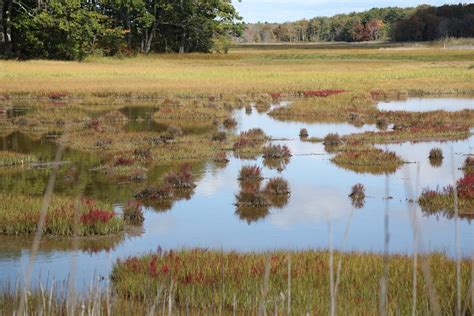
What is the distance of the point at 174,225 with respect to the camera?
48.4ft

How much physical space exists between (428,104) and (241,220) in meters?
29.5

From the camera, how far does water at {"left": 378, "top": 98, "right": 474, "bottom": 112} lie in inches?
1563

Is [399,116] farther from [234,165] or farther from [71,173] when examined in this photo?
[71,173]

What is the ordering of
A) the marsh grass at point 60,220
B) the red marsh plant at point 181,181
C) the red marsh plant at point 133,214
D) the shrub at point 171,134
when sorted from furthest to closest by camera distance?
the shrub at point 171,134 < the red marsh plant at point 181,181 < the red marsh plant at point 133,214 < the marsh grass at point 60,220

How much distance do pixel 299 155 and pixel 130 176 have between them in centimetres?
669

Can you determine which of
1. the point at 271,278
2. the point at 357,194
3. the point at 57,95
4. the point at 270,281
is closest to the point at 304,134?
the point at 357,194

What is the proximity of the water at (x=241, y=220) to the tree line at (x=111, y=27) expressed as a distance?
4234cm

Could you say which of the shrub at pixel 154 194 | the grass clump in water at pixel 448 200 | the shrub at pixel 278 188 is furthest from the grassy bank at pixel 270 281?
the shrub at pixel 278 188

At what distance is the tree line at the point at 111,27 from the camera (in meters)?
63.9

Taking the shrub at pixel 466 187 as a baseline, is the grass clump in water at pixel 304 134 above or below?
below

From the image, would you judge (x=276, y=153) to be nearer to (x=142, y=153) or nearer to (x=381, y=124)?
(x=142, y=153)

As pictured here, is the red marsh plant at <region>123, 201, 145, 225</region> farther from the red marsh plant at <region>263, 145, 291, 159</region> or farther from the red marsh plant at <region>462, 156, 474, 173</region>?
the red marsh plant at <region>462, 156, 474, 173</region>

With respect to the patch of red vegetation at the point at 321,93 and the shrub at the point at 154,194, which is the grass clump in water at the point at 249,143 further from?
the patch of red vegetation at the point at 321,93

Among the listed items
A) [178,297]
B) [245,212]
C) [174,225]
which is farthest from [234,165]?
[178,297]
